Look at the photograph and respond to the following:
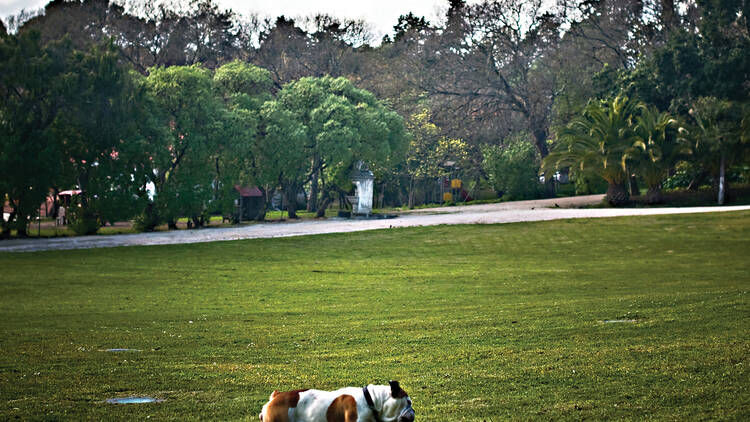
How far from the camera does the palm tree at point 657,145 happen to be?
42.0m

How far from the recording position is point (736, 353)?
923 cm

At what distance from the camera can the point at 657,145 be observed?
4216cm

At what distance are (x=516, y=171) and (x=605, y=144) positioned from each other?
14.9 meters

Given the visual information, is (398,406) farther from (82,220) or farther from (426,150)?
(426,150)

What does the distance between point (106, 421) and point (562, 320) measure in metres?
7.83

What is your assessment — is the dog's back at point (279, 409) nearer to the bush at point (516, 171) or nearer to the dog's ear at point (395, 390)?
the dog's ear at point (395, 390)

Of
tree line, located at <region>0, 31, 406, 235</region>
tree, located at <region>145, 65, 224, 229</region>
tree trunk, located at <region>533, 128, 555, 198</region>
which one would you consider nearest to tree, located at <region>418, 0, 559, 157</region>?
tree trunk, located at <region>533, 128, 555, 198</region>

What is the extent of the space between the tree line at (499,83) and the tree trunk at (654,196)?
17 cm

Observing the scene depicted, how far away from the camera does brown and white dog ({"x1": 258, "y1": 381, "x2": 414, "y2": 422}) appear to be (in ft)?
Answer: 16.9

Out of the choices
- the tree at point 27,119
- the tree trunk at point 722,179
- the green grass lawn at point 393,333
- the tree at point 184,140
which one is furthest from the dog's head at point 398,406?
the tree trunk at point 722,179

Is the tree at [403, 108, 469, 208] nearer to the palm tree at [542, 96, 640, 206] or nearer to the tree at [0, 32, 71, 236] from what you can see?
the palm tree at [542, 96, 640, 206]

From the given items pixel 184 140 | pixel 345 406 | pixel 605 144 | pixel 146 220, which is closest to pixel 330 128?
pixel 184 140

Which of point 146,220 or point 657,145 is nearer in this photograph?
point 146,220

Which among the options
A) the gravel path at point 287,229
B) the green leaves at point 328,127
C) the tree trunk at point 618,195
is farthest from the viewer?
the tree trunk at point 618,195
